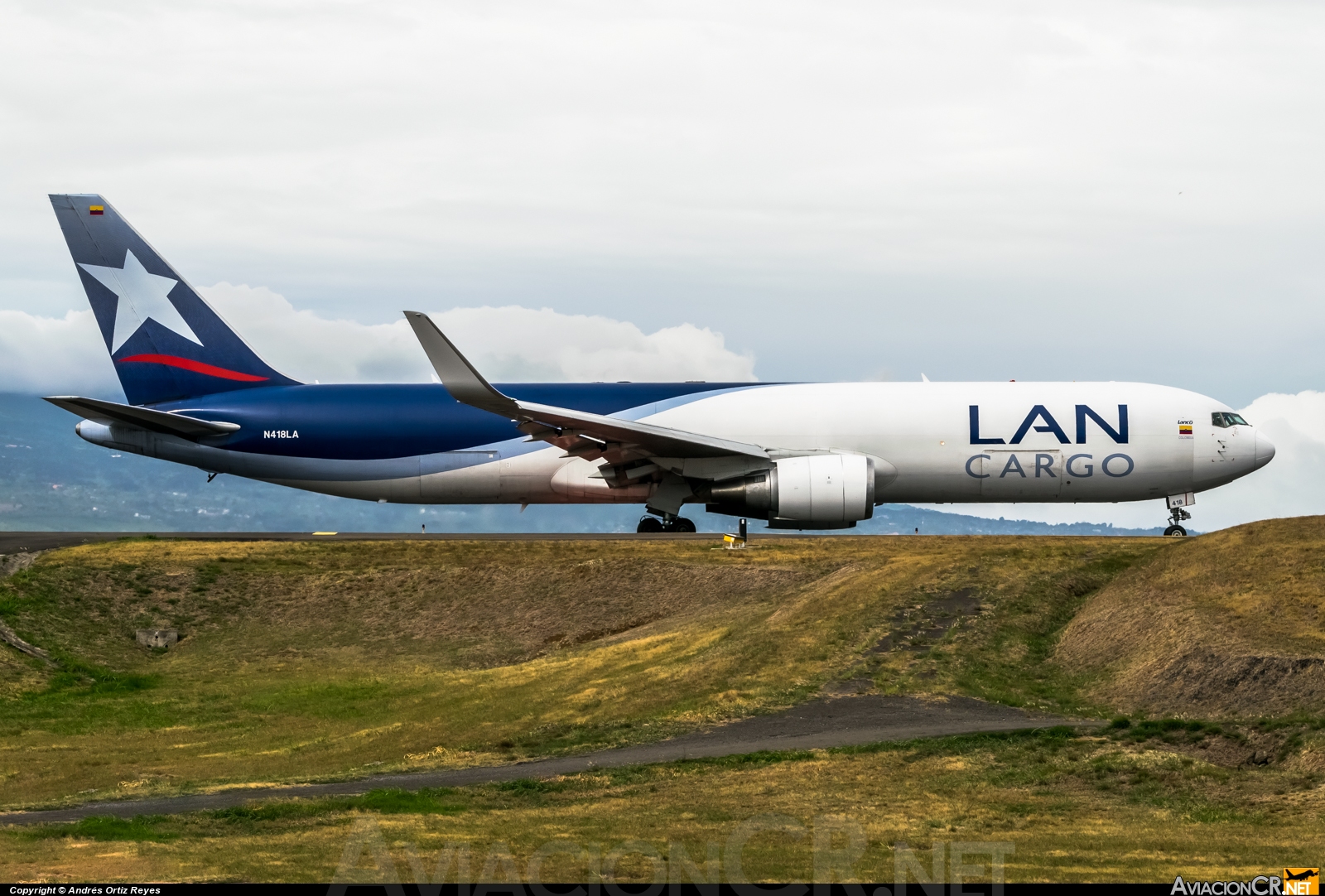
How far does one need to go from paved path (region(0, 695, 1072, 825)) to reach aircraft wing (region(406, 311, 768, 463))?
43.6ft

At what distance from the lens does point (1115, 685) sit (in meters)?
26.0

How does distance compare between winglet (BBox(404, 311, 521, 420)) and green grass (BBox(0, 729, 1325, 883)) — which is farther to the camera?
winglet (BBox(404, 311, 521, 420))

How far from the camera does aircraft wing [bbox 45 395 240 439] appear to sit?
40344mm

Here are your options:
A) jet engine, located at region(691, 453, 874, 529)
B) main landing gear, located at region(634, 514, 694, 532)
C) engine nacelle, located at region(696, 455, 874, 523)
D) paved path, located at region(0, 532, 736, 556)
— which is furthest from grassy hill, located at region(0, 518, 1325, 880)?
main landing gear, located at region(634, 514, 694, 532)

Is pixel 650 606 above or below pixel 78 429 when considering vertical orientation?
below

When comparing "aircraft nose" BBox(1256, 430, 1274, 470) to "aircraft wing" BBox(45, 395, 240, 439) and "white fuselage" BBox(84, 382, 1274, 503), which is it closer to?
"white fuselage" BBox(84, 382, 1274, 503)

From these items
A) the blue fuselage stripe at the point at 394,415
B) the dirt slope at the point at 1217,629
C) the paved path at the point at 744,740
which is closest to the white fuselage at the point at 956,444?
the blue fuselage stripe at the point at 394,415

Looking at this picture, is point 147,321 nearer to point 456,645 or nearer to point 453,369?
point 453,369

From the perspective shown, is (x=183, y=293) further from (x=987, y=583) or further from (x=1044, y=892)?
(x=1044, y=892)

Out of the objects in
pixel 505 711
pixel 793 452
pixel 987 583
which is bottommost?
pixel 505 711

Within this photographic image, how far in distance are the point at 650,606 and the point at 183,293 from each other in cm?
2002

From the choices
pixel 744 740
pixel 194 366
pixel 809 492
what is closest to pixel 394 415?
pixel 194 366

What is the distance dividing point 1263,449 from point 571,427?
2152cm

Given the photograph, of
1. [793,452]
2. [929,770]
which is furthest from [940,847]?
[793,452]
